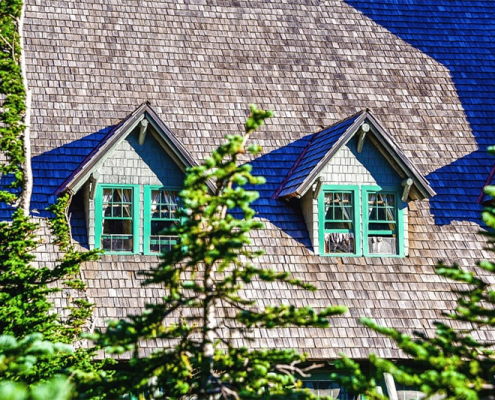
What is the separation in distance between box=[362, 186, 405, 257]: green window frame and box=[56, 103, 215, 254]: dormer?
3032 mm

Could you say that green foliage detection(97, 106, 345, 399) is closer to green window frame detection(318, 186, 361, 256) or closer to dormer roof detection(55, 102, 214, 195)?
dormer roof detection(55, 102, 214, 195)

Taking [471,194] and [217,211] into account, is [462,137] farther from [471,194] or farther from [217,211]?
[217,211]

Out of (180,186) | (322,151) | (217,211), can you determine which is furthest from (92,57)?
(217,211)

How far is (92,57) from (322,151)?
175 inches

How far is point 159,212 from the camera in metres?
13.7

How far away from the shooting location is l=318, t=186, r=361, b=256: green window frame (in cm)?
1400

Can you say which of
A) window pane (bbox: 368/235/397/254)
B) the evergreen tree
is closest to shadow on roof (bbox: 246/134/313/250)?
window pane (bbox: 368/235/397/254)

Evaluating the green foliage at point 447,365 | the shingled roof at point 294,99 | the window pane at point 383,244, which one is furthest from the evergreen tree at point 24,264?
the window pane at point 383,244

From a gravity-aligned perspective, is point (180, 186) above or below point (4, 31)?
below

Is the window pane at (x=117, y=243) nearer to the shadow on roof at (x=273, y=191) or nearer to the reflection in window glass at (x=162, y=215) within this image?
the reflection in window glass at (x=162, y=215)

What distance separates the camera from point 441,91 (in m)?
16.5

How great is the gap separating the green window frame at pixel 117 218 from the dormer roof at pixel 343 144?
2.36 meters

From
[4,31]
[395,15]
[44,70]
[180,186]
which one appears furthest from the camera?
[395,15]

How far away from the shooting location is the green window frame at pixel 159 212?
13594 mm
